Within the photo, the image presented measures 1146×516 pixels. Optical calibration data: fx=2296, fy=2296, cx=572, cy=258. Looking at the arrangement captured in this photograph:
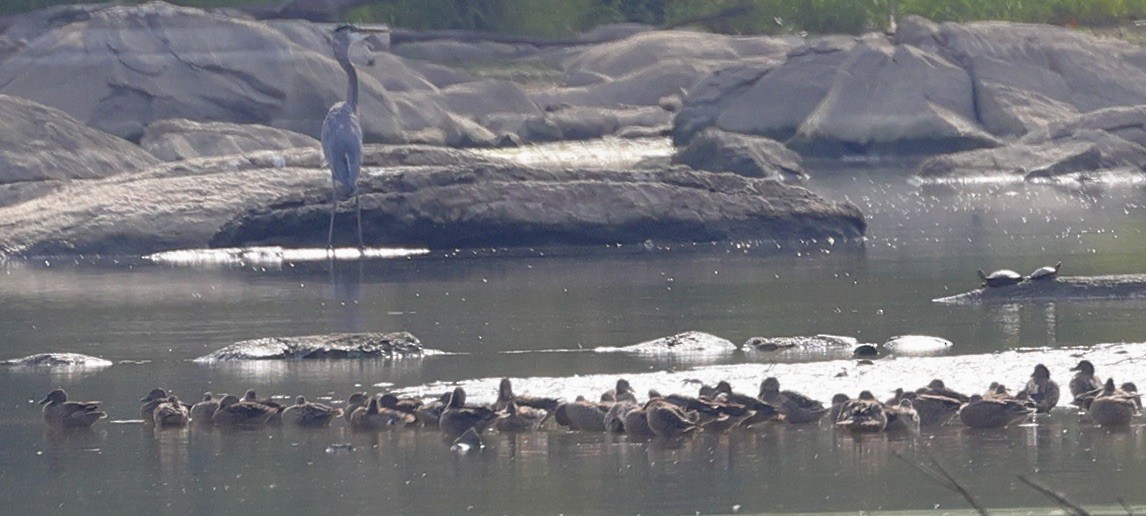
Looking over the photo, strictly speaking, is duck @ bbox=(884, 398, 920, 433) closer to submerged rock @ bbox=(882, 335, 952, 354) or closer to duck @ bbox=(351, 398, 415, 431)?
duck @ bbox=(351, 398, 415, 431)

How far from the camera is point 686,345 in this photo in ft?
48.5

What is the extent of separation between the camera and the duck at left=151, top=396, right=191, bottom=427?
12055mm

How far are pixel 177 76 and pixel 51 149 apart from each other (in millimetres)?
10631

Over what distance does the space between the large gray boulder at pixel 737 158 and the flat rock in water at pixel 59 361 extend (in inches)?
858

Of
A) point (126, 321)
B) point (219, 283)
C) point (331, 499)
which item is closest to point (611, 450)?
point (331, 499)

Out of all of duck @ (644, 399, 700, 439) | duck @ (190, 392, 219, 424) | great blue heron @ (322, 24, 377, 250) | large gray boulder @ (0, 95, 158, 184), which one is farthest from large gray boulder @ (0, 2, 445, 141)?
duck @ (644, 399, 700, 439)

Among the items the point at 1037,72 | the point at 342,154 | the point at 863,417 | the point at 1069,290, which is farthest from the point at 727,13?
the point at 863,417

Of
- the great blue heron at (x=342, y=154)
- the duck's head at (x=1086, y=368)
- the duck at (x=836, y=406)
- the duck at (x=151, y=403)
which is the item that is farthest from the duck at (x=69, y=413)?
the great blue heron at (x=342, y=154)

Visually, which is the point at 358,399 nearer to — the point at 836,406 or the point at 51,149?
the point at 836,406

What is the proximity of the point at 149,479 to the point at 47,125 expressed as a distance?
2293 cm

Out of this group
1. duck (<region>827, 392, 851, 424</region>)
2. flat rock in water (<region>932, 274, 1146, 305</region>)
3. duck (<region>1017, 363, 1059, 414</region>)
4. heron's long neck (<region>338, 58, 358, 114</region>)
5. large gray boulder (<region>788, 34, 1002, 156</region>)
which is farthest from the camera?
large gray boulder (<region>788, 34, 1002, 156</region>)

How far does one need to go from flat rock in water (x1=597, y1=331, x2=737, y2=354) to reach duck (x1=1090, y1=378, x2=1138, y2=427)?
3.68 metres

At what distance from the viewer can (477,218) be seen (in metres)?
24.3

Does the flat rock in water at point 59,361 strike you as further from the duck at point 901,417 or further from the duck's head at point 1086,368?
the duck's head at point 1086,368
